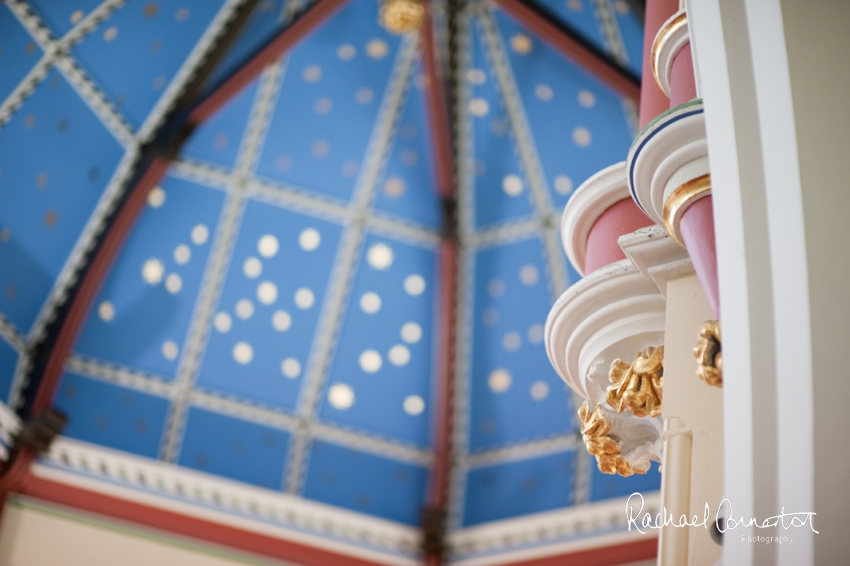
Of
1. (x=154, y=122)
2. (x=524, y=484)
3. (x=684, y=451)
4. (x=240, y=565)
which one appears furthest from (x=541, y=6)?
(x=684, y=451)

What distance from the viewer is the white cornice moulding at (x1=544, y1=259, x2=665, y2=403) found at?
2.89m

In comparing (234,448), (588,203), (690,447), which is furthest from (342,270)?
(690,447)

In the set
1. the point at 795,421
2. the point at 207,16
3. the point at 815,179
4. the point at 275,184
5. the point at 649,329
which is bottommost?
the point at 795,421

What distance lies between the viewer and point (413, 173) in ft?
28.3

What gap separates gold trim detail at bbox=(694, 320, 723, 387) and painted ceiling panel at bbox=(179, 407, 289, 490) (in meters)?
6.63

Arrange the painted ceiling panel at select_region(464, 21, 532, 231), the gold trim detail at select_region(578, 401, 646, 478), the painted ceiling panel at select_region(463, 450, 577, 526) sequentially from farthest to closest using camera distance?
the painted ceiling panel at select_region(464, 21, 532, 231) < the painted ceiling panel at select_region(463, 450, 577, 526) < the gold trim detail at select_region(578, 401, 646, 478)

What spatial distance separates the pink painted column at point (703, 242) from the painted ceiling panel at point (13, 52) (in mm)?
6263

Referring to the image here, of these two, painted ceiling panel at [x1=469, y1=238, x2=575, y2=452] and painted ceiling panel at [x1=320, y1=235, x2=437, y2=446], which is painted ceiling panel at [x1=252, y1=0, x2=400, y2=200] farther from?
painted ceiling panel at [x1=469, y1=238, x2=575, y2=452]

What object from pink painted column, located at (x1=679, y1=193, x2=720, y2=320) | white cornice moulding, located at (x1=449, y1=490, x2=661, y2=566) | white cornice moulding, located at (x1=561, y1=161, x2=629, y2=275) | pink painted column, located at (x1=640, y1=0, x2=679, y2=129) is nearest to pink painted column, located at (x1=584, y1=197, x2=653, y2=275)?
white cornice moulding, located at (x1=561, y1=161, x2=629, y2=275)

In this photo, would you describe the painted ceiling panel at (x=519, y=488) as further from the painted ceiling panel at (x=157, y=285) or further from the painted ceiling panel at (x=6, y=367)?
the painted ceiling panel at (x=6, y=367)

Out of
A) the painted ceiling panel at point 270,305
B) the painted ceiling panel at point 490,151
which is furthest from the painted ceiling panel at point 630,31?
the painted ceiling panel at point 270,305

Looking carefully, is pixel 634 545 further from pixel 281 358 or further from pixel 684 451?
pixel 684 451

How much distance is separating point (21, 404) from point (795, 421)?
727cm

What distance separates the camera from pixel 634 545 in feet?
24.3
